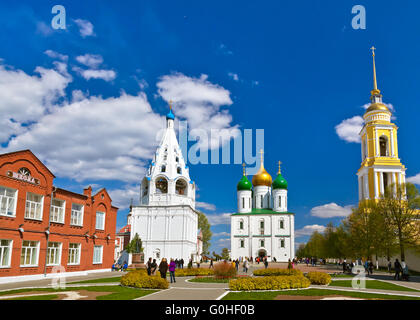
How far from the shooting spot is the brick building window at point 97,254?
2934 cm

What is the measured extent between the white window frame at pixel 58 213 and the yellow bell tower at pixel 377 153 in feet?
131

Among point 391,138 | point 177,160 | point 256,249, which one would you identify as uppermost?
point 391,138

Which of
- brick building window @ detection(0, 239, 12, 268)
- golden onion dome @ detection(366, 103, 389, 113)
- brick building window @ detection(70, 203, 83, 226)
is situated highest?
golden onion dome @ detection(366, 103, 389, 113)

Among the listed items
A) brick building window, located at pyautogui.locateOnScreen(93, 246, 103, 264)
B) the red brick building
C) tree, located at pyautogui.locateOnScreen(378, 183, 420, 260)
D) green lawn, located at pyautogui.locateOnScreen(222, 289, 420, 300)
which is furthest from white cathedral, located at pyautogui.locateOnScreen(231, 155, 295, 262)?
green lawn, located at pyautogui.locateOnScreen(222, 289, 420, 300)

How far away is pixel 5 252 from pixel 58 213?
5.08 m

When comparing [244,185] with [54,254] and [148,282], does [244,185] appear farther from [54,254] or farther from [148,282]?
[148,282]

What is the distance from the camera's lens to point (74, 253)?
2678cm

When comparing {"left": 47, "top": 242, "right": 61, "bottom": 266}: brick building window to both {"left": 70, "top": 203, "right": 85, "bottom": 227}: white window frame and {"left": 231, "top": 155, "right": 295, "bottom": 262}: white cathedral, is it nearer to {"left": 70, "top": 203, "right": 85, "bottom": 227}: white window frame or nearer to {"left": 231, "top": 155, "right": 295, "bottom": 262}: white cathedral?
{"left": 70, "top": 203, "right": 85, "bottom": 227}: white window frame

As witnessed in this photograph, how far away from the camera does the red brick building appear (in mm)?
20656

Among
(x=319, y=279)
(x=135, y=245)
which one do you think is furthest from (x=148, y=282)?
(x=135, y=245)
